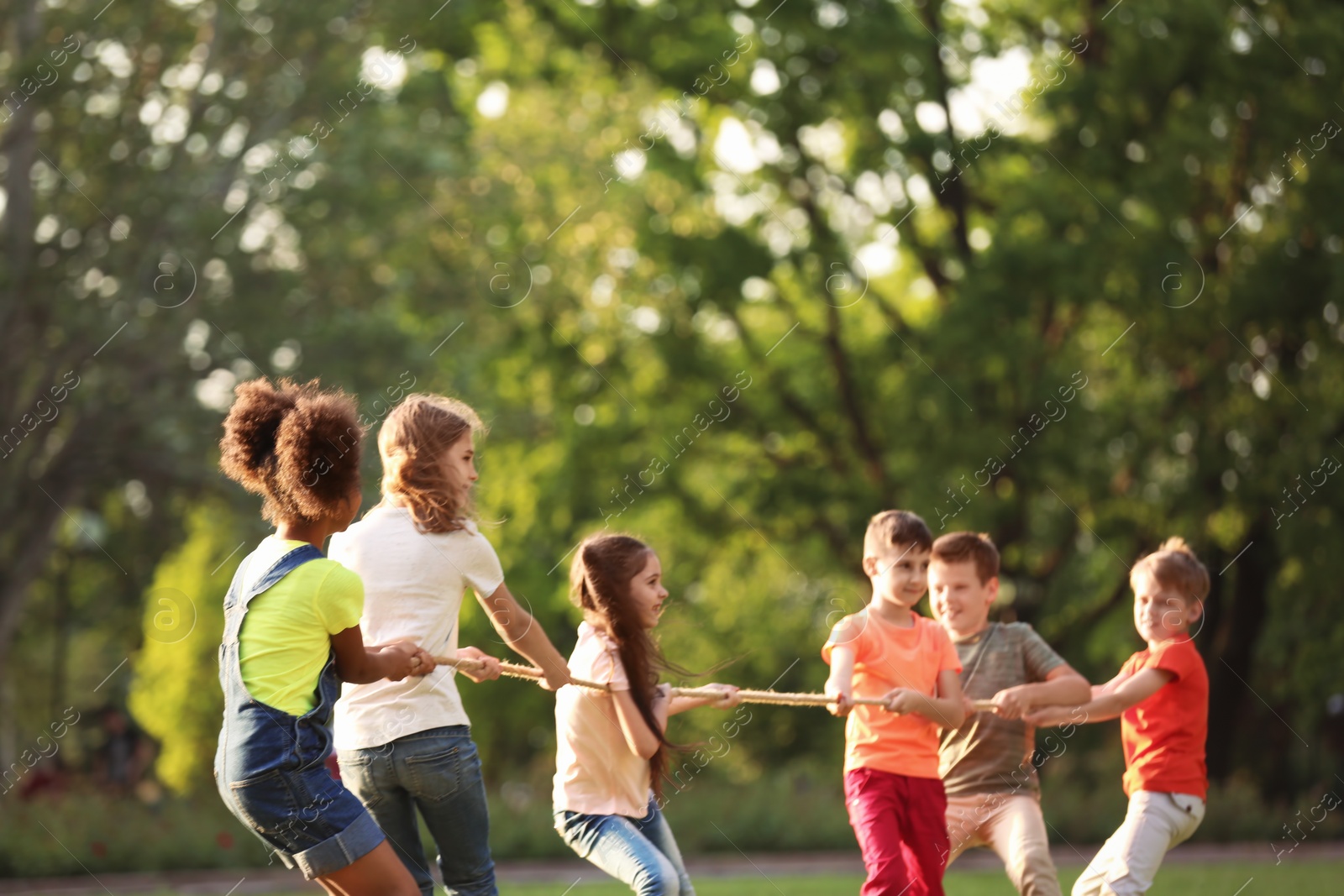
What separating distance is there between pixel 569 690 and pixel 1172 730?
2.48 meters

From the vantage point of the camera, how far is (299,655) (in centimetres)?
398

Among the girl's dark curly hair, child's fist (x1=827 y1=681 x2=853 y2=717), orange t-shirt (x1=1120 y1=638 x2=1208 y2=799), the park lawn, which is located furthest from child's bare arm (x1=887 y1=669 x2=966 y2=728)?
the park lawn

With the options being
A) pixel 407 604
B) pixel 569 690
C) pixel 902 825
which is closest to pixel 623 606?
pixel 569 690

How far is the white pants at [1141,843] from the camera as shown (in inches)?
221

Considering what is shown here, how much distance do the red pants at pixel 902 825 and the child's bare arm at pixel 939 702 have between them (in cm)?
26

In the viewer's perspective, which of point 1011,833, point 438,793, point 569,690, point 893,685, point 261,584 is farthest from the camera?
point 1011,833

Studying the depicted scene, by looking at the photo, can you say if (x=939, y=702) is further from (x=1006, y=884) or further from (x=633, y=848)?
(x=1006, y=884)

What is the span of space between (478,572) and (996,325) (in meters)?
14.3

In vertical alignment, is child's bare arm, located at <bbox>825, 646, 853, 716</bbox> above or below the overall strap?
below

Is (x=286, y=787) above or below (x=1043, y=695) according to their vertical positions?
above

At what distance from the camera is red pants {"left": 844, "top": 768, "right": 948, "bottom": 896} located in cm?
541

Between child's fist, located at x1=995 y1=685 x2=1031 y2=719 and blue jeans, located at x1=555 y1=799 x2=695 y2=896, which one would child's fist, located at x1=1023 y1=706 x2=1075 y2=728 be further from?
blue jeans, located at x1=555 y1=799 x2=695 y2=896

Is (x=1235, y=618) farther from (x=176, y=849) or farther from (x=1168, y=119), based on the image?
(x=176, y=849)

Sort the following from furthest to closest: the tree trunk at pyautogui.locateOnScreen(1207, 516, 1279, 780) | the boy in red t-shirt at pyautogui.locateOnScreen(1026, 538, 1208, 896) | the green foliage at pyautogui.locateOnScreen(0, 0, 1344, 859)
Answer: the tree trunk at pyautogui.locateOnScreen(1207, 516, 1279, 780) → the green foliage at pyautogui.locateOnScreen(0, 0, 1344, 859) → the boy in red t-shirt at pyautogui.locateOnScreen(1026, 538, 1208, 896)
